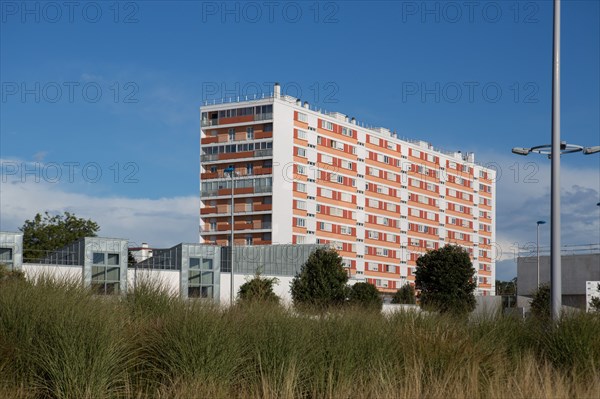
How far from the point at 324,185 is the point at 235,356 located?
9062cm

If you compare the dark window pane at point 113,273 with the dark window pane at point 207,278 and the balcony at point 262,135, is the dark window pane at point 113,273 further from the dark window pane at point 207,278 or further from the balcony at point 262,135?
the balcony at point 262,135

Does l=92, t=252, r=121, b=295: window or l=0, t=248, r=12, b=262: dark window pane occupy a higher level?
l=0, t=248, r=12, b=262: dark window pane

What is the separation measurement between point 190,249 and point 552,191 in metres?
40.0

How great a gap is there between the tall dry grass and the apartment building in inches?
2899

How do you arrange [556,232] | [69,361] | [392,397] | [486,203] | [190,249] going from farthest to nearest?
[486,203], [190,249], [556,232], [69,361], [392,397]

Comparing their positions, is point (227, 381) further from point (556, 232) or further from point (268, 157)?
point (268, 157)

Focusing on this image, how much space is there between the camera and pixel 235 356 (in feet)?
36.2

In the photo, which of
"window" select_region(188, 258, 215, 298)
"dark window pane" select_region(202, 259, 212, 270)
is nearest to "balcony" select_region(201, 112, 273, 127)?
"dark window pane" select_region(202, 259, 212, 270)

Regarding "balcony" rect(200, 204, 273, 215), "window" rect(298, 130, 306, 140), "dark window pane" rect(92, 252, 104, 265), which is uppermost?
"window" rect(298, 130, 306, 140)

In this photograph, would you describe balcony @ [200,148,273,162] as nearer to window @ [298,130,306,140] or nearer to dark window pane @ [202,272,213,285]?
window @ [298,130,306,140]

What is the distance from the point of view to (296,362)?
11.2 meters

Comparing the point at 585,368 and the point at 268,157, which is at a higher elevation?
the point at 268,157

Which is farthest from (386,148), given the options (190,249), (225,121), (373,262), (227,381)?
(227,381)

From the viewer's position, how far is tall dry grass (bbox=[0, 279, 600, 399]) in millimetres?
10500
